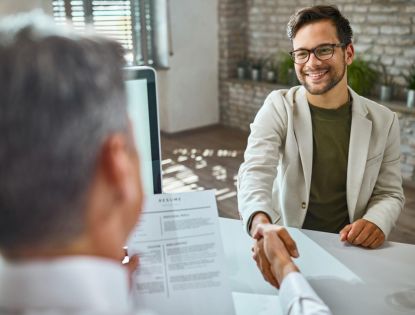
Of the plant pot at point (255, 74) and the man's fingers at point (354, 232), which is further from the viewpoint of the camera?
the plant pot at point (255, 74)

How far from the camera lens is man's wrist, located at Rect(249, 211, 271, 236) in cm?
130

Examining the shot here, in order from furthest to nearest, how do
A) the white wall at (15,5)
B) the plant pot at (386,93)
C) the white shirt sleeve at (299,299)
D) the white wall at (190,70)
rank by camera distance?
the white wall at (190,70) < the plant pot at (386,93) < the white wall at (15,5) < the white shirt sleeve at (299,299)

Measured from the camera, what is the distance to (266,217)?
1329 mm

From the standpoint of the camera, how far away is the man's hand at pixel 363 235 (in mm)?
1306

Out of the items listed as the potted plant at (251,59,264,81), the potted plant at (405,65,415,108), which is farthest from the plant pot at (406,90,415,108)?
the potted plant at (251,59,264,81)

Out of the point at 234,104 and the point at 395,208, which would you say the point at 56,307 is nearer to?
the point at 395,208

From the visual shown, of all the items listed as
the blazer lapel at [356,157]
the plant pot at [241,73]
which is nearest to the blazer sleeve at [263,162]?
the blazer lapel at [356,157]

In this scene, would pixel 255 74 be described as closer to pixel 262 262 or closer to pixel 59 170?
pixel 262 262

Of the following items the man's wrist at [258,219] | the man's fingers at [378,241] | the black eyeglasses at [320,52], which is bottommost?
the man's fingers at [378,241]

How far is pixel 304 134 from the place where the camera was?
1.62m

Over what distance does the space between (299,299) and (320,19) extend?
1.08 meters

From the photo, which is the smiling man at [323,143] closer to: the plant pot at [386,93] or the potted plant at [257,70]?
the plant pot at [386,93]

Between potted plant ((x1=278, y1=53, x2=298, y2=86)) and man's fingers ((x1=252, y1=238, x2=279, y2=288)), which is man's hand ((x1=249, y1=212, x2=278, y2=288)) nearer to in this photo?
man's fingers ((x1=252, y1=238, x2=279, y2=288))

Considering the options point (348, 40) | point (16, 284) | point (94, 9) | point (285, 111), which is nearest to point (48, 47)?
point (16, 284)
